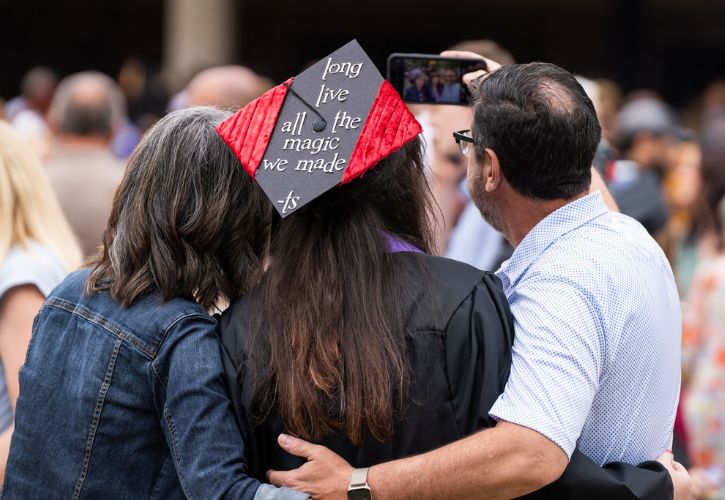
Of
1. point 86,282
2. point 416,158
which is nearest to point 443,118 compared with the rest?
point 416,158

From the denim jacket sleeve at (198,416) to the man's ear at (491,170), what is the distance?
0.66 m

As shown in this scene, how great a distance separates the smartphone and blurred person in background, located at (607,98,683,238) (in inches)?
92.2

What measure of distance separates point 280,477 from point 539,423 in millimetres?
512

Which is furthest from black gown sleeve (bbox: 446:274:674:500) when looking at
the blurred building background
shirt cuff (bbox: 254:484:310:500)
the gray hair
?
the blurred building background

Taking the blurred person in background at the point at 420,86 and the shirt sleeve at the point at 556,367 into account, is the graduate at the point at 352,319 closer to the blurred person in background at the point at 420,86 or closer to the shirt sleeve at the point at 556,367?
the shirt sleeve at the point at 556,367

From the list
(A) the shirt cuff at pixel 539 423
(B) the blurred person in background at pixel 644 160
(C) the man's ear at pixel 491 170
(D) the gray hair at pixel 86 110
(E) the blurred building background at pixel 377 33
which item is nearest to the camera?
(A) the shirt cuff at pixel 539 423

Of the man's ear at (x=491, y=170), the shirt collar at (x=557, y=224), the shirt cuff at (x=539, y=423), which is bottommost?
the shirt cuff at (x=539, y=423)

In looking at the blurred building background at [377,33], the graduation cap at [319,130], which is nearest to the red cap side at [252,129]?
the graduation cap at [319,130]

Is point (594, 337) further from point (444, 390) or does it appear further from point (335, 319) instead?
point (335, 319)

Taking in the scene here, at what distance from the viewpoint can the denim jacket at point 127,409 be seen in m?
2.04

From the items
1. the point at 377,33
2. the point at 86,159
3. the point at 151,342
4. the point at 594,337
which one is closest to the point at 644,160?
the point at 86,159

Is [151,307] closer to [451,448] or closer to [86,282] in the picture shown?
[86,282]

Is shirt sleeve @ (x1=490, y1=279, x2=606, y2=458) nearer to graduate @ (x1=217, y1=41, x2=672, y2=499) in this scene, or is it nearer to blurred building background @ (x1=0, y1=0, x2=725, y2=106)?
graduate @ (x1=217, y1=41, x2=672, y2=499)

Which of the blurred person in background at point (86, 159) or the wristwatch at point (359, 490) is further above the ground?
the wristwatch at point (359, 490)
